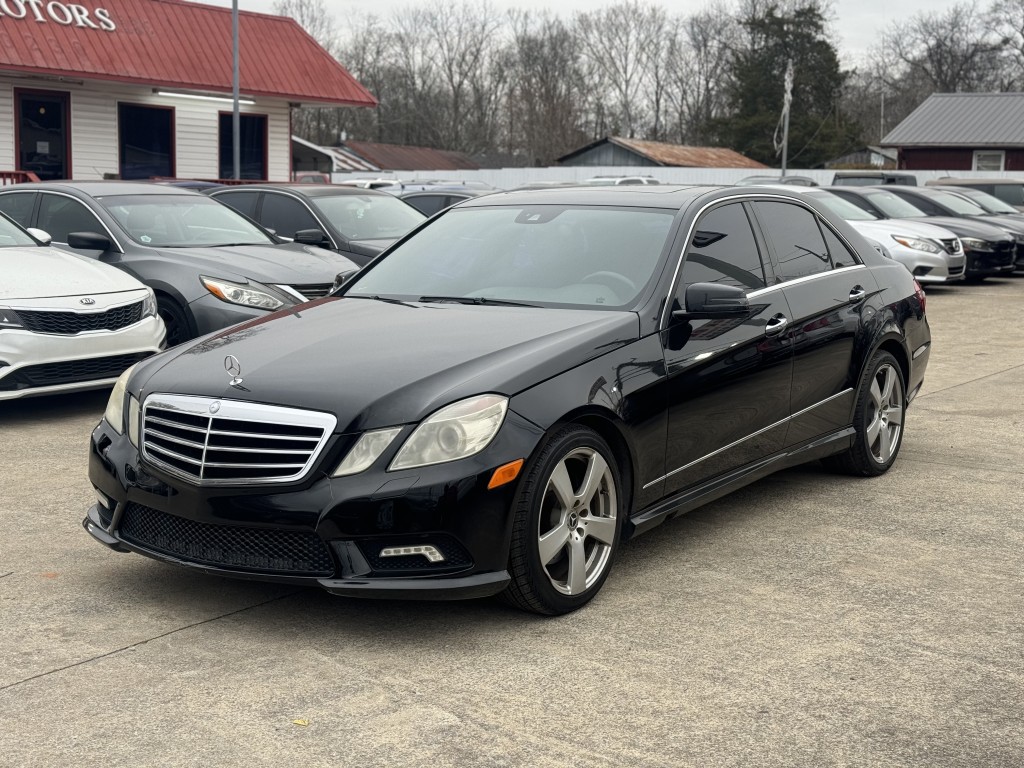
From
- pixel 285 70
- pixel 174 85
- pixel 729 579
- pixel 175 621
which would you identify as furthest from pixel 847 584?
pixel 285 70

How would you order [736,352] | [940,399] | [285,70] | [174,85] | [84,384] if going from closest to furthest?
1. [736,352]
2. [84,384]
3. [940,399]
4. [174,85]
5. [285,70]

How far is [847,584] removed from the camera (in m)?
4.80

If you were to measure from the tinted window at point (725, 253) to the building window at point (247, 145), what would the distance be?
22297 millimetres

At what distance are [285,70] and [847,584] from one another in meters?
23.6

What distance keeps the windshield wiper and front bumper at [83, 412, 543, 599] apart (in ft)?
3.62

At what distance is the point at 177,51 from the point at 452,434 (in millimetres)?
22322

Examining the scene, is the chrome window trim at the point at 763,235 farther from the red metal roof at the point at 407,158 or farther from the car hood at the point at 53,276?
the red metal roof at the point at 407,158

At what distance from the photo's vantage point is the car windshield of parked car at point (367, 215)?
42.2 feet

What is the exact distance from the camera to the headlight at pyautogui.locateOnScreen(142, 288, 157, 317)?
338 inches

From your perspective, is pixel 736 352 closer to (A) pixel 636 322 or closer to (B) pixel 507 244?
(A) pixel 636 322

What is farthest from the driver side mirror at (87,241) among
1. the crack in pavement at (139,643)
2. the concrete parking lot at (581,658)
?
the crack in pavement at (139,643)

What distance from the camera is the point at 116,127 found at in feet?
80.0

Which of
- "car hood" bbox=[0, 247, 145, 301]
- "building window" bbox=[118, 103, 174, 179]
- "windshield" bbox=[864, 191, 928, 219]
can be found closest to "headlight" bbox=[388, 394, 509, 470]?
"car hood" bbox=[0, 247, 145, 301]

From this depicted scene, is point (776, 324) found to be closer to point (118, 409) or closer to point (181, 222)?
point (118, 409)
